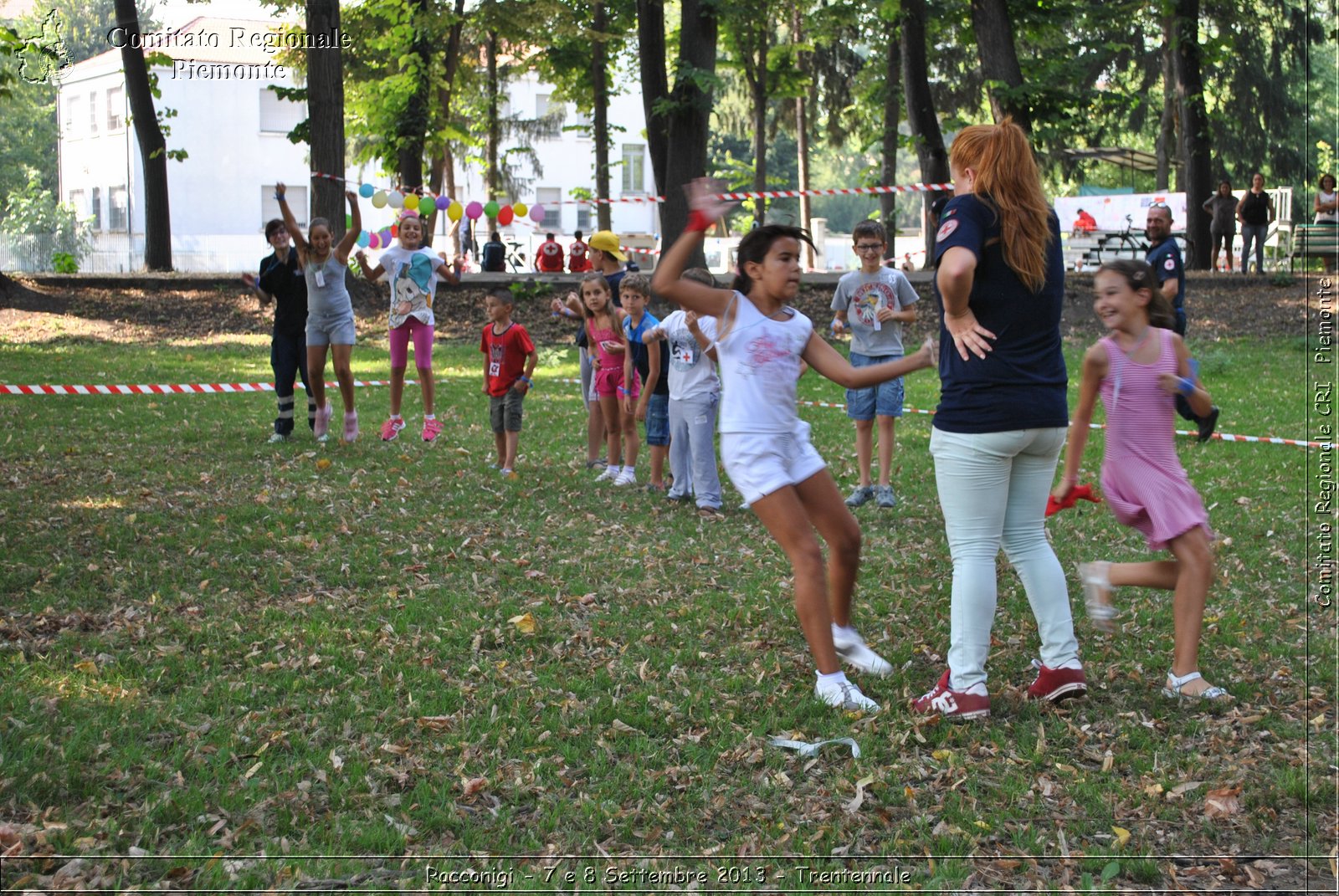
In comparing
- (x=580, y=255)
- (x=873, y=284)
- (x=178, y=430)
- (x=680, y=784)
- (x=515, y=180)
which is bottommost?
(x=680, y=784)

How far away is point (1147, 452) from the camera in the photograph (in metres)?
5.38

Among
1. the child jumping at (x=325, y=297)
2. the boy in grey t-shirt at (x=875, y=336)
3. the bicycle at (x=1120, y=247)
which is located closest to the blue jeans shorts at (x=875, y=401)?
the boy in grey t-shirt at (x=875, y=336)

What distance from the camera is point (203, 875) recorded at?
3764 millimetres

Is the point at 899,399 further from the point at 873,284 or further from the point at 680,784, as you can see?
the point at 680,784

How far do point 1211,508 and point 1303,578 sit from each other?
1916 mm

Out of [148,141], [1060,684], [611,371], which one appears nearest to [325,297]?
[611,371]

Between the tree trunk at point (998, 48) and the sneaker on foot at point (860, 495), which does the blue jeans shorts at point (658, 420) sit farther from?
the tree trunk at point (998, 48)

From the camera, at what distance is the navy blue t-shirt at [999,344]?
4.80 m

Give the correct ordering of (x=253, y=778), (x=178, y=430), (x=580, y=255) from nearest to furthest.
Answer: (x=253, y=778) < (x=178, y=430) < (x=580, y=255)

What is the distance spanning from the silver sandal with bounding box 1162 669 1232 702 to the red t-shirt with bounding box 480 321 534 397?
645 cm

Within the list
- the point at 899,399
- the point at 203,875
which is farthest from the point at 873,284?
the point at 203,875

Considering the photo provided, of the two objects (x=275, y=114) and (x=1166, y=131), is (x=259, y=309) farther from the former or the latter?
(x=275, y=114)

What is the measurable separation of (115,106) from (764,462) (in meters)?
59.3

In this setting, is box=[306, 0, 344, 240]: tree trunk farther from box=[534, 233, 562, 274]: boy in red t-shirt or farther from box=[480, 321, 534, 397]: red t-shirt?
box=[534, 233, 562, 274]: boy in red t-shirt
